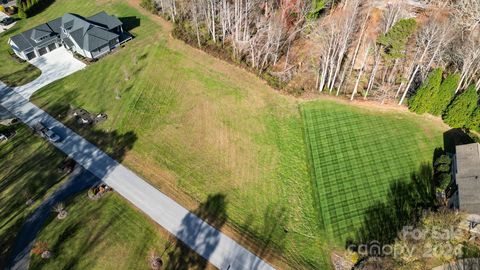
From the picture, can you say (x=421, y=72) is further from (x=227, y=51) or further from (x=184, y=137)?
(x=184, y=137)

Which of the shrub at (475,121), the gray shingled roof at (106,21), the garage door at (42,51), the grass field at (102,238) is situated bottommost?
the grass field at (102,238)

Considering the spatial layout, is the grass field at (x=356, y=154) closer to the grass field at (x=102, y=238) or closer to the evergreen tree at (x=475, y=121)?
the evergreen tree at (x=475, y=121)

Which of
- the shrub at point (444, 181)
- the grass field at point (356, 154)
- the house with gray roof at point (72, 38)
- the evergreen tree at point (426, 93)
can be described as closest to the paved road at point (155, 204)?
the grass field at point (356, 154)

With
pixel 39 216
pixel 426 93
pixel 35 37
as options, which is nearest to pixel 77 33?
pixel 35 37

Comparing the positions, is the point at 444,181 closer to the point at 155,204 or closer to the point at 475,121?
the point at 475,121

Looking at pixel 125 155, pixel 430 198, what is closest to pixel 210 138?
pixel 125 155

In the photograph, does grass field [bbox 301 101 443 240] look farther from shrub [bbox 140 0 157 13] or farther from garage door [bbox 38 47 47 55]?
garage door [bbox 38 47 47 55]
